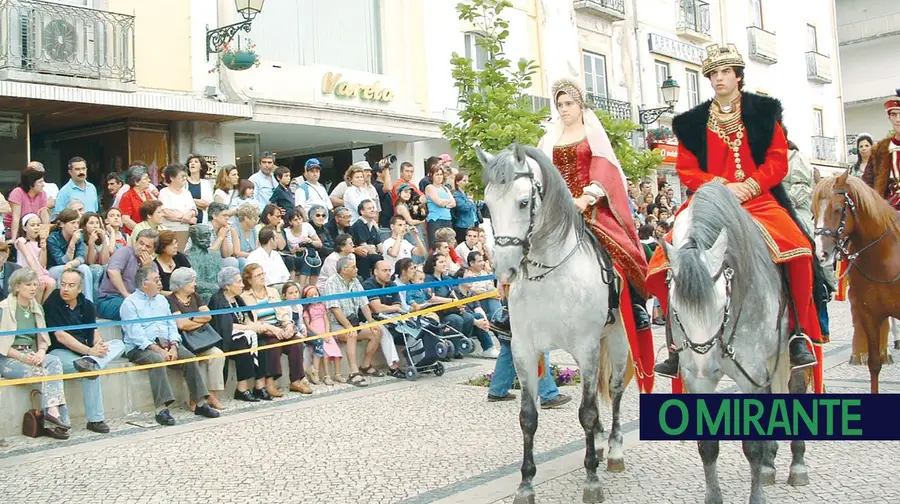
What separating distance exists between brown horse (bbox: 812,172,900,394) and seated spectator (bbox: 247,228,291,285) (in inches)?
244

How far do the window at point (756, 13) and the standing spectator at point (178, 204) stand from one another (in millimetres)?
28299

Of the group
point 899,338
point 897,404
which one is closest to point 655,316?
point 899,338

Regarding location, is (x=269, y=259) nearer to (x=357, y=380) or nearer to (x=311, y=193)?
(x=357, y=380)

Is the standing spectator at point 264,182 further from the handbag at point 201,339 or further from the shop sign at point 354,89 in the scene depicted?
the shop sign at point 354,89

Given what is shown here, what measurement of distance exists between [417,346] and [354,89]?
29.6 ft

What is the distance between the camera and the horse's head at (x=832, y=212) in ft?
26.5

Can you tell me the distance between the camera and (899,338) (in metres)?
12.5

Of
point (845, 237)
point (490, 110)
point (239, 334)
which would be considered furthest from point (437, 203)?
point (845, 237)

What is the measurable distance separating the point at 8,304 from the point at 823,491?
23.1 feet

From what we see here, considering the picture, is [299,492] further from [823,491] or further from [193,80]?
[193,80]

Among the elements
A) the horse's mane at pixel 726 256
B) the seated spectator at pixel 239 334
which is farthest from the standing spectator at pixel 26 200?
the horse's mane at pixel 726 256

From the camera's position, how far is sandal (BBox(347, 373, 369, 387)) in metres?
10.9

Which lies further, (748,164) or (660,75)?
(660,75)

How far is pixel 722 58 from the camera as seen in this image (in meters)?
6.30
